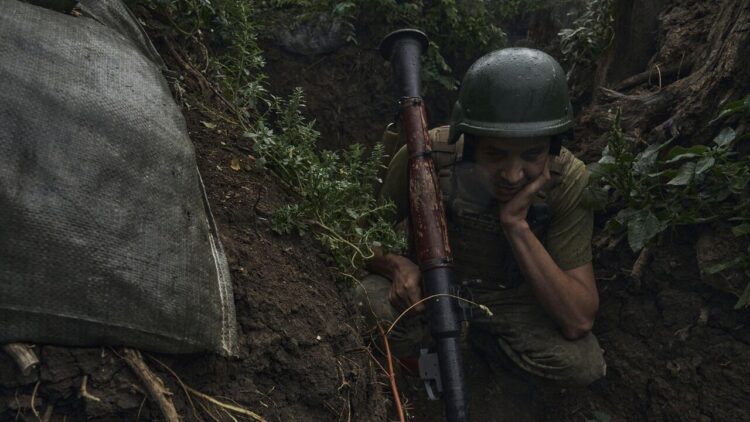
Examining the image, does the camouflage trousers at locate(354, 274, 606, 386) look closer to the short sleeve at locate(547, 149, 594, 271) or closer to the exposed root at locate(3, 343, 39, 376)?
the short sleeve at locate(547, 149, 594, 271)

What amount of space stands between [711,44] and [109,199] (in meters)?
2.93

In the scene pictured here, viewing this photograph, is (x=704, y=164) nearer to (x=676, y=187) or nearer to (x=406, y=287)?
(x=676, y=187)

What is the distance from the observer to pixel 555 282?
9.72 feet

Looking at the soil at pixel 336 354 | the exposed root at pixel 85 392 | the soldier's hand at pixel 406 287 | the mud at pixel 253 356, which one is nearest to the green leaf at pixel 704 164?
the soil at pixel 336 354

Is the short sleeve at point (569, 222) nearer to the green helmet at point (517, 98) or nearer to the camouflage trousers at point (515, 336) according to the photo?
the green helmet at point (517, 98)

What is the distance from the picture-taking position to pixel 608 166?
10.1 feet

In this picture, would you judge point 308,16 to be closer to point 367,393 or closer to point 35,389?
point 367,393

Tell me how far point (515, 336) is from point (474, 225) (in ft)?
2.03

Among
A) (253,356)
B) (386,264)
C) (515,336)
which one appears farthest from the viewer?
(515,336)

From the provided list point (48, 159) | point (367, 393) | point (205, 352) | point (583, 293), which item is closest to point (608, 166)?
point (583, 293)

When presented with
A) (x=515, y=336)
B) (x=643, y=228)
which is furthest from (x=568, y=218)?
(x=515, y=336)

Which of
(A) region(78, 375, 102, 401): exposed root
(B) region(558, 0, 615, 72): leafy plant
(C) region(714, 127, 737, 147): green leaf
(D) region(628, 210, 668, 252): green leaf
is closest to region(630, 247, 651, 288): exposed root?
(D) region(628, 210, 668, 252): green leaf

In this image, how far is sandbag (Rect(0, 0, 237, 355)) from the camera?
5.47 ft

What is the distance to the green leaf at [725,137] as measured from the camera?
282 centimetres
